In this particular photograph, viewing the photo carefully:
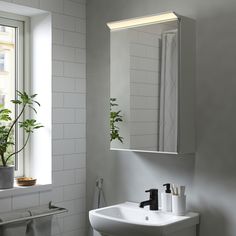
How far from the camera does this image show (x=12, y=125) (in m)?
2.98

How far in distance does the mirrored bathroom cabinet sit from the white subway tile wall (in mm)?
437

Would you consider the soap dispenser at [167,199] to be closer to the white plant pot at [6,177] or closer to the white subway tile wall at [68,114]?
the white subway tile wall at [68,114]

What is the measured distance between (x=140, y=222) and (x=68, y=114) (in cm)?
106

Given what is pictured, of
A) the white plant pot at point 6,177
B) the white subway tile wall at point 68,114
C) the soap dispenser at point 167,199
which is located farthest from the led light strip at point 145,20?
the white plant pot at point 6,177

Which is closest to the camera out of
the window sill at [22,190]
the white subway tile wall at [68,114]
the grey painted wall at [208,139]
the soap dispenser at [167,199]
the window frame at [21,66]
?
the grey painted wall at [208,139]

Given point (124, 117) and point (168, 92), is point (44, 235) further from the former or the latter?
point (168, 92)

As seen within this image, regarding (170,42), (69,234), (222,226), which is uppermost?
(170,42)

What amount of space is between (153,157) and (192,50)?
73 cm

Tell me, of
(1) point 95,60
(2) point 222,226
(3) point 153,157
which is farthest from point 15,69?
(2) point 222,226

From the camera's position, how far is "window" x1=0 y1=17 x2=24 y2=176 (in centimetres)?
319

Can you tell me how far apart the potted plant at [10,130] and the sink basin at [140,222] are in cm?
61

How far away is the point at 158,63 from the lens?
269cm

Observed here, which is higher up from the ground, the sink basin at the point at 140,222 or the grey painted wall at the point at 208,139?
the grey painted wall at the point at 208,139

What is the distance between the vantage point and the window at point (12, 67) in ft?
10.5
